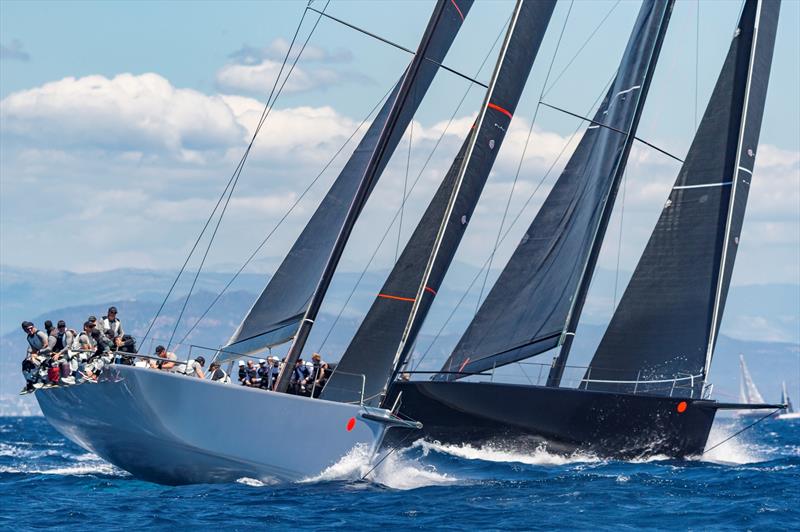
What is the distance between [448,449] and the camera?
24.4 meters

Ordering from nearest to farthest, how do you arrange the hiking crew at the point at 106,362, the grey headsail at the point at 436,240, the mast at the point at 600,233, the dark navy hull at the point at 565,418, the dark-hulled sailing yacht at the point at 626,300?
the grey headsail at the point at 436,240 < the hiking crew at the point at 106,362 < the dark navy hull at the point at 565,418 < the dark-hulled sailing yacht at the point at 626,300 < the mast at the point at 600,233

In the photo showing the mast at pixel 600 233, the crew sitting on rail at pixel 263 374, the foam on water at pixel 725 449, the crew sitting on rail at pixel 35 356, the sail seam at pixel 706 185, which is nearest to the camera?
the crew sitting on rail at pixel 263 374

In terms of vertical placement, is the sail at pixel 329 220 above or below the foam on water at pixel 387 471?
above

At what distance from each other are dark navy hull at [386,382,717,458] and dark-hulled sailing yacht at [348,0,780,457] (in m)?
0.02

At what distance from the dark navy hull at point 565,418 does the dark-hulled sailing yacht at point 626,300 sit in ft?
0.08

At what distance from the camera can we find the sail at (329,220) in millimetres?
19188

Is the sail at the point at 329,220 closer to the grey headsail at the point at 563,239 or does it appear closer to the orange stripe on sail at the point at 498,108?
the orange stripe on sail at the point at 498,108

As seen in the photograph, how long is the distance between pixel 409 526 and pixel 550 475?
630 cm

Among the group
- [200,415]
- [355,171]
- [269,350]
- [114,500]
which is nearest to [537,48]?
→ [355,171]

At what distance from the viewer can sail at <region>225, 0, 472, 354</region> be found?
19.2 meters

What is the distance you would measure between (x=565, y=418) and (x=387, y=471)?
183 inches

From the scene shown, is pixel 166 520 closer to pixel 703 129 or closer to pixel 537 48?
pixel 537 48

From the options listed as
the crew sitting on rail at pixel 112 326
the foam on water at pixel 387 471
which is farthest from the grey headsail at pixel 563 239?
the crew sitting on rail at pixel 112 326

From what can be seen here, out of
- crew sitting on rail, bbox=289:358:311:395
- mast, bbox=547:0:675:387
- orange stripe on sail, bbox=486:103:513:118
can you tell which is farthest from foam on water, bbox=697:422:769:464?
crew sitting on rail, bbox=289:358:311:395
